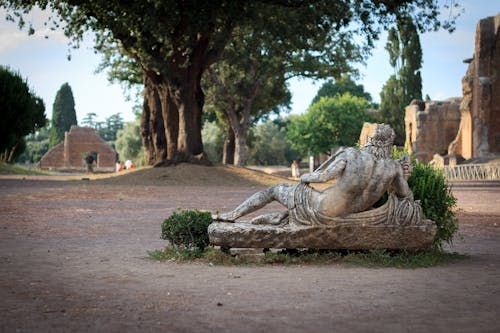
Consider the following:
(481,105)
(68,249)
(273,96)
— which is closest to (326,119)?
(273,96)

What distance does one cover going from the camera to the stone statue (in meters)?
9.52

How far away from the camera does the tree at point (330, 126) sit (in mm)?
82250

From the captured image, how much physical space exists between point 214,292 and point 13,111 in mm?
45309

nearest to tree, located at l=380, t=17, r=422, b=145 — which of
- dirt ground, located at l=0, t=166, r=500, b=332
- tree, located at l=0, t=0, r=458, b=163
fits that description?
tree, located at l=0, t=0, r=458, b=163

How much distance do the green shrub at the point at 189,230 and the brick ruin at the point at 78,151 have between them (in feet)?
225

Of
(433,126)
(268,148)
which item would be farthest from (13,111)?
(268,148)

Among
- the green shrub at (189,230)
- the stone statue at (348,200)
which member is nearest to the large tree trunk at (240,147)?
the green shrub at (189,230)

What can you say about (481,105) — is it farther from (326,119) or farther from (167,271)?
(167,271)

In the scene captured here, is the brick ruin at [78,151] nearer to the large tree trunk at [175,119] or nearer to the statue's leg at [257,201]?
the large tree trunk at [175,119]

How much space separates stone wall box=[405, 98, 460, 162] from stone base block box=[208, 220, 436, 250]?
52546 mm

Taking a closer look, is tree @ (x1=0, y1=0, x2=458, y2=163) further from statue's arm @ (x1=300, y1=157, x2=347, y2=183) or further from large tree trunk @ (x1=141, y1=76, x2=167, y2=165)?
statue's arm @ (x1=300, y1=157, x2=347, y2=183)

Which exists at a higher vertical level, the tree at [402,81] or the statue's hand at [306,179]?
the tree at [402,81]

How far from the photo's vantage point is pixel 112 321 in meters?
6.06

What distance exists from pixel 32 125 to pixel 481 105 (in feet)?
107
